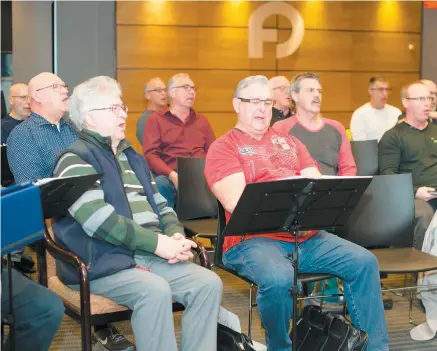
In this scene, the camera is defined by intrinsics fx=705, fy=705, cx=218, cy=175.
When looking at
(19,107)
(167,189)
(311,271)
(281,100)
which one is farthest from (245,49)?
(311,271)

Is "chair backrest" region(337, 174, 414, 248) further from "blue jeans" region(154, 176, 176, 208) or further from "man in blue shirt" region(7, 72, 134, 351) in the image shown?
"blue jeans" region(154, 176, 176, 208)

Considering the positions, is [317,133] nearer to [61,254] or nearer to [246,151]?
[246,151]

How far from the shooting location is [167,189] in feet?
16.6

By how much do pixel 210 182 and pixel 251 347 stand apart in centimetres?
81

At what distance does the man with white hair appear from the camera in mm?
5391

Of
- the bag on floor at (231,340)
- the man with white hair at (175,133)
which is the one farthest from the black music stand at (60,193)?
the man with white hair at (175,133)

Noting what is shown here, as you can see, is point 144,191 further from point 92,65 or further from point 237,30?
point 237,30

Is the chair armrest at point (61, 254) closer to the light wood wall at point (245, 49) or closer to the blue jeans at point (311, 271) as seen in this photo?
the blue jeans at point (311, 271)

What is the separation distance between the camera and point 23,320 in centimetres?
274

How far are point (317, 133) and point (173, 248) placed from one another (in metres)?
1.66

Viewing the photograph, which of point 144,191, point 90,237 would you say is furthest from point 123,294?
point 144,191

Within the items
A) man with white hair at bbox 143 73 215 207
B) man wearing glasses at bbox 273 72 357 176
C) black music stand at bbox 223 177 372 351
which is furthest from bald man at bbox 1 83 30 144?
black music stand at bbox 223 177 372 351

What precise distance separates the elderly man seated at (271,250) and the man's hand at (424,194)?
1.31 meters

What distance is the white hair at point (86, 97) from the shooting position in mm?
3018
